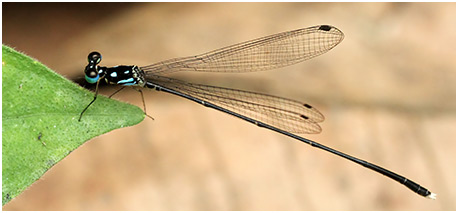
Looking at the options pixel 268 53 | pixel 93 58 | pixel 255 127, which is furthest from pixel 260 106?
pixel 93 58

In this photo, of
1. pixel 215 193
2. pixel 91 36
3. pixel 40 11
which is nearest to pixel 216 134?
pixel 215 193

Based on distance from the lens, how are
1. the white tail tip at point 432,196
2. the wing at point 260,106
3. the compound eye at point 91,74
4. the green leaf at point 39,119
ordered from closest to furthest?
the green leaf at point 39,119, the compound eye at point 91,74, the white tail tip at point 432,196, the wing at point 260,106

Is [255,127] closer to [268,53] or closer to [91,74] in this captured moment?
[268,53]

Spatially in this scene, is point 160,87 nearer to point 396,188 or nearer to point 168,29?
point 168,29

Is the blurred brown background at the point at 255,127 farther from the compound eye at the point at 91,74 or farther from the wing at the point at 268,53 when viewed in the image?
the compound eye at the point at 91,74

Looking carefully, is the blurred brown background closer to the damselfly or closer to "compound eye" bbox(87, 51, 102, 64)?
the damselfly

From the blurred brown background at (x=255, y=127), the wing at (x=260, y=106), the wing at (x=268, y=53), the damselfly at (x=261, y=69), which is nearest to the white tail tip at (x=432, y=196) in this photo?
the damselfly at (x=261, y=69)

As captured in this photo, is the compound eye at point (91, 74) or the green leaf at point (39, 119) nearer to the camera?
the green leaf at point (39, 119)

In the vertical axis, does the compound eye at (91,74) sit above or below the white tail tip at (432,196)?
above
